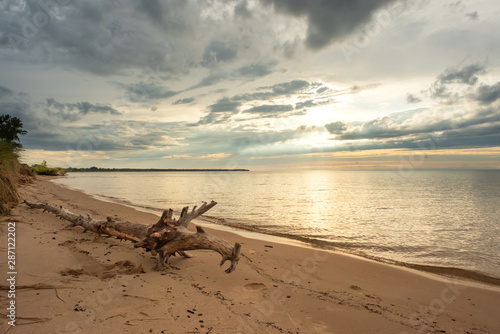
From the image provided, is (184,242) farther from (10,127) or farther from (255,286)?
(10,127)

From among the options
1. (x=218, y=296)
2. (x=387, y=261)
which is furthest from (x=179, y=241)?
(x=387, y=261)

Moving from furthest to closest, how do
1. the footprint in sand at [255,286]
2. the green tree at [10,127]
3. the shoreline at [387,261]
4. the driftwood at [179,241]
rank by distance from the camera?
the green tree at [10,127], the shoreline at [387,261], the driftwood at [179,241], the footprint in sand at [255,286]

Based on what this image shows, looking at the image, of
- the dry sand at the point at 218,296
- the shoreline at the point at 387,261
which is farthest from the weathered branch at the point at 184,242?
the shoreline at the point at 387,261

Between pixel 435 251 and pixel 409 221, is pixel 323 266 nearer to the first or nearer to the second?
pixel 435 251

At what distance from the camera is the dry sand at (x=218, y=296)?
3701 millimetres

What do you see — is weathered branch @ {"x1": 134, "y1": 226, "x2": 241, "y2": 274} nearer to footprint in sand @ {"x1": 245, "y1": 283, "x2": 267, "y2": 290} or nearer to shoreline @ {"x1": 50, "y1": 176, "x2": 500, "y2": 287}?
footprint in sand @ {"x1": 245, "y1": 283, "x2": 267, "y2": 290}

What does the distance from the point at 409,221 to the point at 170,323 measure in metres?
16.0

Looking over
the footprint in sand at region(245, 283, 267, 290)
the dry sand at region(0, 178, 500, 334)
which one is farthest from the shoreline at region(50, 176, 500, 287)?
the footprint in sand at region(245, 283, 267, 290)

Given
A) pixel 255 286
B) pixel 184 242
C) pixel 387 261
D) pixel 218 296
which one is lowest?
pixel 387 261

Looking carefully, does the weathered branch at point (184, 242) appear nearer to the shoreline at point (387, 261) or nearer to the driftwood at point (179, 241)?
the driftwood at point (179, 241)

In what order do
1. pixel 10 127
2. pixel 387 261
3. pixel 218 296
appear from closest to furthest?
pixel 218 296 → pixel 387 261 → pixel 10 127

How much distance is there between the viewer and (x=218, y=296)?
4770mm

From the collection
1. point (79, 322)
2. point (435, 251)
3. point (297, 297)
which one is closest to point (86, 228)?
point (79, 322)

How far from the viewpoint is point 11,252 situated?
18.3 ft
